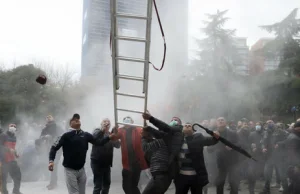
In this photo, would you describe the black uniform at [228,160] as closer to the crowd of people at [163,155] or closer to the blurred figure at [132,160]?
the crowd of people at [163,155]

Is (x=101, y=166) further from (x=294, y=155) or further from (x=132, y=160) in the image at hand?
(x=294, y=155)

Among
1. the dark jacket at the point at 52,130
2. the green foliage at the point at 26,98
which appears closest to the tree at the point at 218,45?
the dark jacket at the point at 52,130

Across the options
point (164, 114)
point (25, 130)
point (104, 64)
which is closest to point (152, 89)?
point (164, 114)

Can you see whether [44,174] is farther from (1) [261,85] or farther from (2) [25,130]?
(1) [261,85]

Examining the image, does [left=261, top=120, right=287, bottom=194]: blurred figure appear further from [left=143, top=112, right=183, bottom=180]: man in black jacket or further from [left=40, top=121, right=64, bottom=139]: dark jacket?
[left=40, top=121, right=64, bottom=139]: dark jacket

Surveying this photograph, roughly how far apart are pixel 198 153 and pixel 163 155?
1.37 ft

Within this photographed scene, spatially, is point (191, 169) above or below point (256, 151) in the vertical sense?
above

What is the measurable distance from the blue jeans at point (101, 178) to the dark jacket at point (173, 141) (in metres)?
1.23

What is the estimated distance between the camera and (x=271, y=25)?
7.29 m

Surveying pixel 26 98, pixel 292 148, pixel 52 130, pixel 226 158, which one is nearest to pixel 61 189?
pixel 52 130

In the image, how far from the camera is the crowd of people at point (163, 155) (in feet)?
12.5

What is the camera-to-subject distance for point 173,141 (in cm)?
384

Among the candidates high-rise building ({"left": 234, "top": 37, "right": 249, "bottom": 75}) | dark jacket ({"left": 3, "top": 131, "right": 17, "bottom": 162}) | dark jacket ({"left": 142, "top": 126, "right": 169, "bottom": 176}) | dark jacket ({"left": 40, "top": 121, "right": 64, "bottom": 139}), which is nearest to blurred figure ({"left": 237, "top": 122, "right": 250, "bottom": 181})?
dark jacket ({"left": 142, "top": 126, "right": 169, "bottom": 176})

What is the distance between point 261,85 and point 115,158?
3.77 m
